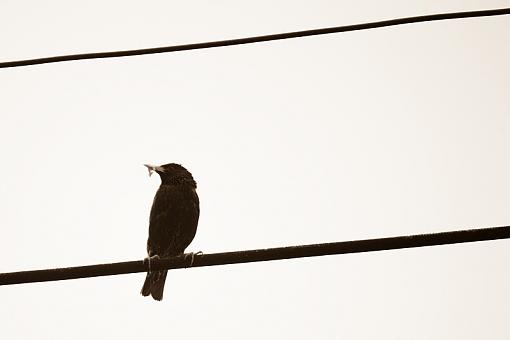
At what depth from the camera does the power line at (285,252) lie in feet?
10.2

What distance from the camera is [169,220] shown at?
6.37m

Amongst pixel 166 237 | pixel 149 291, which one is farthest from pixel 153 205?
pixel 149 291

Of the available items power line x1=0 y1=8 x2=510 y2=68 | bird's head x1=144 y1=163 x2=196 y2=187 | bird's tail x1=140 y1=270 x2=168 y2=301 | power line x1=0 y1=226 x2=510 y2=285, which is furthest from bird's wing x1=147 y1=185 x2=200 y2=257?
power line x1=0 y1=226 x2=510 y2=285

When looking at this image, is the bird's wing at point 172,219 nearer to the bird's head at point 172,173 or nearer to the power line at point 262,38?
the bird's head at point 172,173

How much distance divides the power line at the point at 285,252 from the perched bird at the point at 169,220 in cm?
300

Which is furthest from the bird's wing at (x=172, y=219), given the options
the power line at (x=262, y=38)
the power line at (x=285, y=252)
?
the power line at (x=285, y=252)

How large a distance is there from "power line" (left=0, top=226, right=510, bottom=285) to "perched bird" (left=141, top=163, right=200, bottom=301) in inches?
118

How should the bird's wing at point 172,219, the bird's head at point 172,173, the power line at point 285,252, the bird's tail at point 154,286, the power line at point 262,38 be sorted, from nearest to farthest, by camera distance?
1. the power line at point 285,252
2. the power line at point 262,38
3. the bird's tail at point 154,286
4. the bird's wing at point 172,219
5. the bird's head at point 172,173

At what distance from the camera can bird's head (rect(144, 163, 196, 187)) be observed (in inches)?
262

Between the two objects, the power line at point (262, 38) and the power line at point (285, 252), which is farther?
the power line at point (262, 38)

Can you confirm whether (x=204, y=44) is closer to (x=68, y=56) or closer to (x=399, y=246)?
(x=68, y=56)

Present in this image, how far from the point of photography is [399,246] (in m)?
3.13

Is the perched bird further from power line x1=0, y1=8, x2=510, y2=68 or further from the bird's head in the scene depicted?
power line x1=0, y1=8, x2=510, y2=68

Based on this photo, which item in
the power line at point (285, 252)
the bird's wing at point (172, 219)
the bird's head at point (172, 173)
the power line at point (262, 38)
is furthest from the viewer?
the bird's head at point (172, 173)
